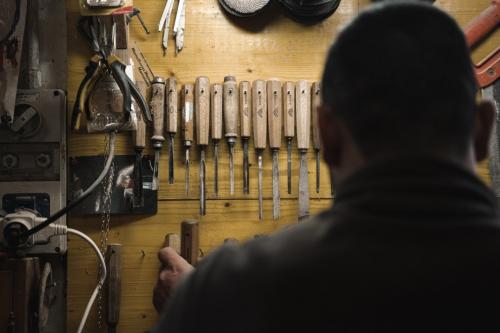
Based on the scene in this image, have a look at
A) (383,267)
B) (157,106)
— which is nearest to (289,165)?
(157,106)

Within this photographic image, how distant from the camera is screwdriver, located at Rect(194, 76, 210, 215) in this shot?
73.1 inches

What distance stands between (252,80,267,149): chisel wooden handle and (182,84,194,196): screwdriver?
22 cm

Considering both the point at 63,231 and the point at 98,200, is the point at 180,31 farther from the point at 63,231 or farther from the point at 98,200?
the point at 63,231

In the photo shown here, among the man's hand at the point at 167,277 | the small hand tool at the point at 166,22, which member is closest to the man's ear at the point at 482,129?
the man's hand at the point at 167,277

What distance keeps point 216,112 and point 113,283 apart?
0.67 metres

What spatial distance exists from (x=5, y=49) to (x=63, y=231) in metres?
0.60

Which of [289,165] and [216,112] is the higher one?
[216,112]

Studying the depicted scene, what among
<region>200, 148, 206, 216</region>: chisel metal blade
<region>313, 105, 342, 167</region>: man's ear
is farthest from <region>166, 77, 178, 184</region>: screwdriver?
<region>313, 105, 342, 167</region>: man's ear

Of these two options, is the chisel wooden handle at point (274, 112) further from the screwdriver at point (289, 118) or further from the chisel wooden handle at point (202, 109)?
the chisel wooden handle at point (202, 109)

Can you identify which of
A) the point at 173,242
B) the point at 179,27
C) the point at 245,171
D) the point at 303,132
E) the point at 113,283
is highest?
the point at 179,27

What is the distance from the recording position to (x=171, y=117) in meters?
1.84

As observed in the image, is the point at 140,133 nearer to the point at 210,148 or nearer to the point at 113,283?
the point at 210,148

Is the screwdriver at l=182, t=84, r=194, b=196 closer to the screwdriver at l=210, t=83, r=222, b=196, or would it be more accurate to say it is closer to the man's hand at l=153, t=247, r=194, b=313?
the screwdriver at l=210, t=83, r=222, b=196

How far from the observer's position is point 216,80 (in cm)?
192
